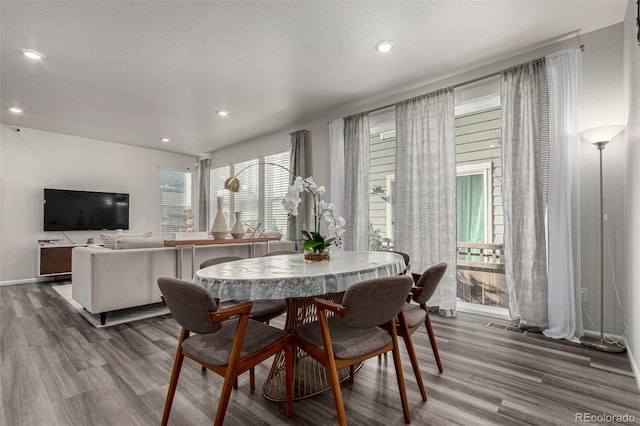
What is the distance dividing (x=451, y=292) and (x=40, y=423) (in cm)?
356

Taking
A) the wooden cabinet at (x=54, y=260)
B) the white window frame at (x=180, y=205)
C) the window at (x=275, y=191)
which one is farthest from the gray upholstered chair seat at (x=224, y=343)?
the white window frame at (x=180, y=205)

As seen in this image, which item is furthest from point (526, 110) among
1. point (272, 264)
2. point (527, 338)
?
point (272, 264)

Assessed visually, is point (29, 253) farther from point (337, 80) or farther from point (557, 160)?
point (557, 160)

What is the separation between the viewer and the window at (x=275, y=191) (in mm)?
5936

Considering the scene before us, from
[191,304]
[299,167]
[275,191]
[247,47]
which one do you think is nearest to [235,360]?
[191,304]

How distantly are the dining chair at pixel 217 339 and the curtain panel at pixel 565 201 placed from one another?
2643 mm

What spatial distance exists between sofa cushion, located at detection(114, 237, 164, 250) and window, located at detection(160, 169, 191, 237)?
4073 millimetres

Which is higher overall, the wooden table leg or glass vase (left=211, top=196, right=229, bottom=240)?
glass vase (left=211, top=196, right=229, bottom=240)

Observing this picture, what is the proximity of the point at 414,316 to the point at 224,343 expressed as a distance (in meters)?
1.20

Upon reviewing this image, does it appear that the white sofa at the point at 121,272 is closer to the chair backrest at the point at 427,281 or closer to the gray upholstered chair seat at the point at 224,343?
the gray upholstered chair seat at the point at 224,343

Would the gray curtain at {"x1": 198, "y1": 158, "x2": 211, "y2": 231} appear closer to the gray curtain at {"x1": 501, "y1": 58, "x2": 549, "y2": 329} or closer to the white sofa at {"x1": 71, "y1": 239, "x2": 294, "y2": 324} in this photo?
the white sofa at {"x1": 71, "y1": 239, "x2": 294, "y2": 324}

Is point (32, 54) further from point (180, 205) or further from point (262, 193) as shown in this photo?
point (180, 205)

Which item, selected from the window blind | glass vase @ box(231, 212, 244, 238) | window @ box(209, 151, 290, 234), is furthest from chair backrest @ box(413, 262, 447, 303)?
the window blind

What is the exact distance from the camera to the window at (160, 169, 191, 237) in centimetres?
752
